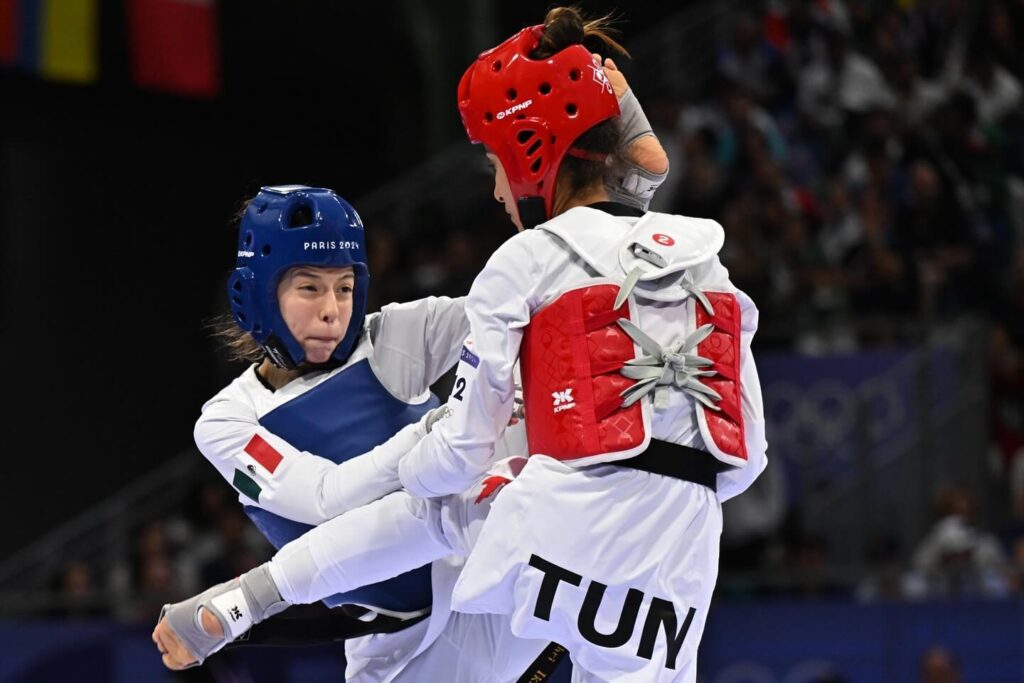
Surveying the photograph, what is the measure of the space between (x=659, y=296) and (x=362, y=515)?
3.92 feet

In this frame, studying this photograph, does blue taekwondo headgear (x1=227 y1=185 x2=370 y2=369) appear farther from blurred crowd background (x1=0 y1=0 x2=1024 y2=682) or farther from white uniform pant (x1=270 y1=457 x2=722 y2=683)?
blurred crowd background (x1=0 y1=0 x2=1024 y2=682)

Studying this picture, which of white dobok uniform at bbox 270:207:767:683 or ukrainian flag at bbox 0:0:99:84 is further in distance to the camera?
ukrainian flag at bbox 0:0:99:84

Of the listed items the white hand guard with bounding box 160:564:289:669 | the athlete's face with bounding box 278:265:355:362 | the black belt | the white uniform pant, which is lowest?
the white hand guard with bounding box 160:564:289:669

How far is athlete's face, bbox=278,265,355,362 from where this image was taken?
187 inches

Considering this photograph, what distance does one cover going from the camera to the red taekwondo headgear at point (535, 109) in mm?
3953

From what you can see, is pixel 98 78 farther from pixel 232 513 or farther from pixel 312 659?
pixel 312 659

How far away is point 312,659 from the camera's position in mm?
9500

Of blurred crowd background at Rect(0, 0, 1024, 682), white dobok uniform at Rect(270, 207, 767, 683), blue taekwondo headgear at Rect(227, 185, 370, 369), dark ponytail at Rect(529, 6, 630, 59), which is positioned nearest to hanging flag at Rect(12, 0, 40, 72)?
blurred crowd background at Rect(0, 0, 1024, 682)

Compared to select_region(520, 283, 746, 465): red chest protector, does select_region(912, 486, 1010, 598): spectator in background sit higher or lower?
lower

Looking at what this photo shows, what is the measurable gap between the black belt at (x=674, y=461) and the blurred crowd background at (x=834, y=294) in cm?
584

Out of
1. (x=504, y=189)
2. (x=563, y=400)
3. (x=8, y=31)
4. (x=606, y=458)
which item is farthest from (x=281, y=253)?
(x=8, y=31)

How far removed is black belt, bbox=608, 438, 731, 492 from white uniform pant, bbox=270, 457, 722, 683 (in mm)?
19

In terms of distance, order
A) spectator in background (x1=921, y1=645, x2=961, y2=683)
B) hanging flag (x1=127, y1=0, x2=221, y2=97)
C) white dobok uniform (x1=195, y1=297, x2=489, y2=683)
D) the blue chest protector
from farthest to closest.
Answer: hanging flag (x1=127, y1=0, x2=221, y2=97), spectator in background (x1=921, y1=645, x2=961, y2=683), the blue chest protector, white dobok uniform (x1=195, y1=297, x2=489, y2=683)

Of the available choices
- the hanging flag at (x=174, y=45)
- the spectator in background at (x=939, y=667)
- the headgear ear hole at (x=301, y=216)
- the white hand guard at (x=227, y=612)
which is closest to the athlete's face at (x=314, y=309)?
the headgear ear hole at (x=301, y=216)
